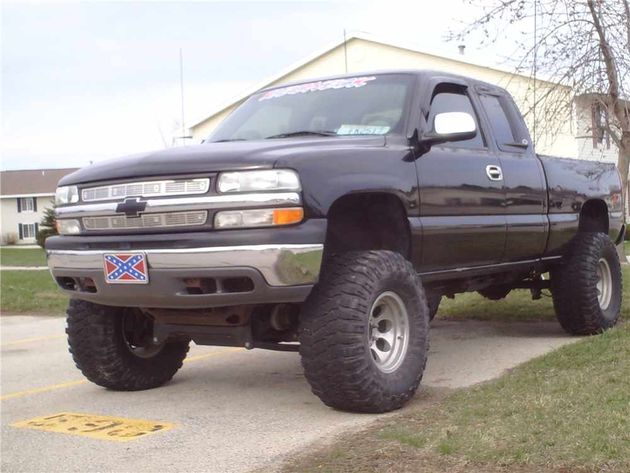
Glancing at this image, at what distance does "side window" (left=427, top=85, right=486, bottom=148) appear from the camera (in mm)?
5848

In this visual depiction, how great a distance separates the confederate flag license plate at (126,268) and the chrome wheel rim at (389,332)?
1.33 m

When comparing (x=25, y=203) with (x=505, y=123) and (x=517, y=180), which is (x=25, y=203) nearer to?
(x=505, y=123)

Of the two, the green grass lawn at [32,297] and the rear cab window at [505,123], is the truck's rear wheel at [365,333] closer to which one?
the rear cab window at [505,123]

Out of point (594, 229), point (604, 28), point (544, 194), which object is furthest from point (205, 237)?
point (604, 28)

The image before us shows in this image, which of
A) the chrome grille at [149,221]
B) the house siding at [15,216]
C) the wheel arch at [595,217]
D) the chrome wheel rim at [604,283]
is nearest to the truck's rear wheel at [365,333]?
the chrome grille at [149,221]

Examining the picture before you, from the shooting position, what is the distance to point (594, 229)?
7730 mm

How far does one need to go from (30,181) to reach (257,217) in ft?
225

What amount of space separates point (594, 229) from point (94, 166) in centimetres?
474

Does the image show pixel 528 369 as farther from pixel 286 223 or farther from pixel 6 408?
pixel 6 408

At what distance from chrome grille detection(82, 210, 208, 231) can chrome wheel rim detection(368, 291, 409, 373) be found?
117cm

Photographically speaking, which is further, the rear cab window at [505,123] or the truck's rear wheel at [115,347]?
the rear cab window at [505,123]

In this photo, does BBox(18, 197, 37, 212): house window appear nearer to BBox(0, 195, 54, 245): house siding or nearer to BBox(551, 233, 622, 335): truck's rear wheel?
BBox(0, 195, 54, 245): house siding

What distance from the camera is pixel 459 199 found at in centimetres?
560

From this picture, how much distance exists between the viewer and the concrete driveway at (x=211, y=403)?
420cm
